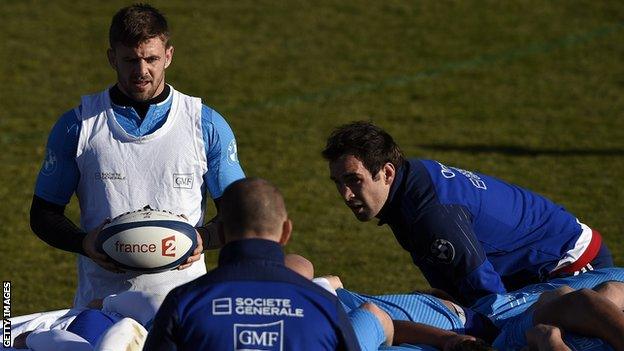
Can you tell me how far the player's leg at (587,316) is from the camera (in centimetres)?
591

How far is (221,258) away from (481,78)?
11.4 meters

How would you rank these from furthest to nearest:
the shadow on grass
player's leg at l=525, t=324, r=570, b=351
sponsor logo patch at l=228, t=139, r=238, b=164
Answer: the shadow on grass
sponsor logo patch at l=228, t=139, r=238, b=164
player's leg at l=525, t=324, r=570, b=351

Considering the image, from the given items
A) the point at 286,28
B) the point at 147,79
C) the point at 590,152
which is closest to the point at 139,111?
the point at 147,79

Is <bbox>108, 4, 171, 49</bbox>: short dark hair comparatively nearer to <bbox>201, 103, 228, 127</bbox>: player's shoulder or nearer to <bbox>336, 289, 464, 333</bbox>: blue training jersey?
<bbox>201, 103, 228, 127</bbox>: player's shoulder

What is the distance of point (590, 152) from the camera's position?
43.9 feet

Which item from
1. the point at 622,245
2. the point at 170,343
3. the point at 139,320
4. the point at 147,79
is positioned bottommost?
the point at 622,245

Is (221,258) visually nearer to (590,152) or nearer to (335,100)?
(590,152)

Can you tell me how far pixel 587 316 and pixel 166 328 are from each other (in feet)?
7.29

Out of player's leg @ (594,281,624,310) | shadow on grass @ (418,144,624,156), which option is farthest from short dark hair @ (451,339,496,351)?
shadow on grass @ (418,144,624,156)

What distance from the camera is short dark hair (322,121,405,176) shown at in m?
6.85

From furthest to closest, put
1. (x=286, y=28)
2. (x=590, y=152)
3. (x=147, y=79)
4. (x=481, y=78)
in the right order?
(x=286, y=28) → (x=481, y=78) → (x=590, y=152) → (x=147, y=79)

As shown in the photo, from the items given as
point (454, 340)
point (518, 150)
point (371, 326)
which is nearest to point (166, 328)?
point (371, 326)

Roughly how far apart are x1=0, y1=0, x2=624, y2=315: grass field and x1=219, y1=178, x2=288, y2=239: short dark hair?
15.9 ft

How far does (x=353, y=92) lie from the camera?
1527cm
